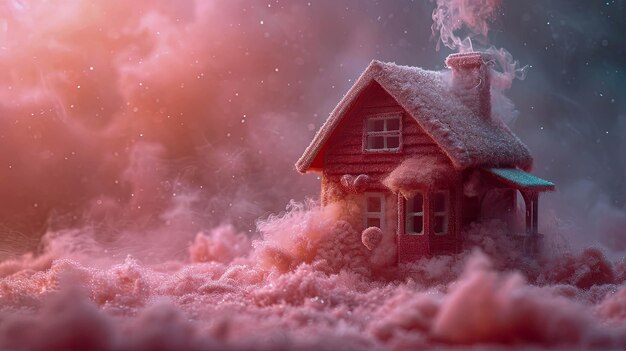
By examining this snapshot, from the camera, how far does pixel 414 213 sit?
17.0 m

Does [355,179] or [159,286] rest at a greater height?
[355,179]

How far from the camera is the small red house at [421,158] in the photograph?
16.5m

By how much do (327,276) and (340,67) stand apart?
1251 centimetres

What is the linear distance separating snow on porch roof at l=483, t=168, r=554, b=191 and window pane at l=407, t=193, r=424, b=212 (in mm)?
1920

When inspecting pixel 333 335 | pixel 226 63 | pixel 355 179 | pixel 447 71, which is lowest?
pixel 333 335

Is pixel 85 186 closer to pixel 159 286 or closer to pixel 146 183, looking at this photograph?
pixel 146 183

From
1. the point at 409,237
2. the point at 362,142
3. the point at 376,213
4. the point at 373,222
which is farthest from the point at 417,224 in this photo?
the point at 362,142

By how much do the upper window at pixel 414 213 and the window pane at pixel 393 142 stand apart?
142 centimetres

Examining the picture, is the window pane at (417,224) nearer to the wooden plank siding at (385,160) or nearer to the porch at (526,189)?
the wooden plank siding at (385,160)

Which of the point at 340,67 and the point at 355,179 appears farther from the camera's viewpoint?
the point at 340,67

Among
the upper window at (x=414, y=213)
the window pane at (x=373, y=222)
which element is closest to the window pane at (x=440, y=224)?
the upper window at (x=414, y=213)

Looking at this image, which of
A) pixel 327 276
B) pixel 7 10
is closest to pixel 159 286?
pixel 327 276

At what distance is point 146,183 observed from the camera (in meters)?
24.7

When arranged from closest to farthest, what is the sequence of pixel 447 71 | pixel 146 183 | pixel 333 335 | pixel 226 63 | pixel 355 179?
1. pixel 333 335
2. pixel 355 179
3. pixel 447 71
4. pixel 146 183
5. pixel 226 63
